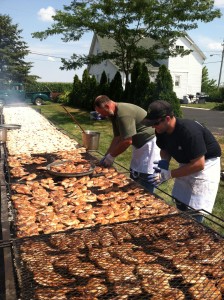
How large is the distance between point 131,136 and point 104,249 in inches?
81.2

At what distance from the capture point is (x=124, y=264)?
7.45 ft

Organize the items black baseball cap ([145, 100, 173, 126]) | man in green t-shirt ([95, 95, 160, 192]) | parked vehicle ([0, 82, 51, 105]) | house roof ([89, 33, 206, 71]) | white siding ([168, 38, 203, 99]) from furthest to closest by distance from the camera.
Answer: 1. white siding ([168, 38, 203, 99])
2. house roof ([89, 33, 206, 71])
3. parked vehicle ([0, 82, 51, 105])
4. man in green t-shirt ([95, 95, 160, 192])
5. black baseball cap ([145, 100, 173, 126])

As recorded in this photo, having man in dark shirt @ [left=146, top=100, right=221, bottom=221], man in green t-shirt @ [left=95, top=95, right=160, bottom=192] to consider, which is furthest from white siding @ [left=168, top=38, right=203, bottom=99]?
man in dark shirt @ [left=146, top=100, right=221, bottom=221]

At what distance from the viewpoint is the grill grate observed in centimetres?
198

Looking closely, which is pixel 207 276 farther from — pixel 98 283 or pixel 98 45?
pixel 98 45

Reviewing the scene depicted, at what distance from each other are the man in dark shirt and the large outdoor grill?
0.49 meters

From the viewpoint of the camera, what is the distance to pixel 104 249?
2469mm

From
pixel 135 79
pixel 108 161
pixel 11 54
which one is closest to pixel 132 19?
pixel 135 79

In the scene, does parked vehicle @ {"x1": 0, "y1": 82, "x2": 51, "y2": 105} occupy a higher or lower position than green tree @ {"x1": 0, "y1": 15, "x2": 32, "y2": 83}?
lower

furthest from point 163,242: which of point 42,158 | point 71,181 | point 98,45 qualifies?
point 98,45

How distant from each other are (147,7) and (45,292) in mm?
14792

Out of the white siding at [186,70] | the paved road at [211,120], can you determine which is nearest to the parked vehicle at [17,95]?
the paved road at [211,120]

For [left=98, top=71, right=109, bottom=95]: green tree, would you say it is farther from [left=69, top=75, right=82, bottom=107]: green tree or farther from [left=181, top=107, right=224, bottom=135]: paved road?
[left=181, top=107, right=224, bottom=135]: paved road

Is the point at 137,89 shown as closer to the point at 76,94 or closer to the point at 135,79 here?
the point at 135,79
